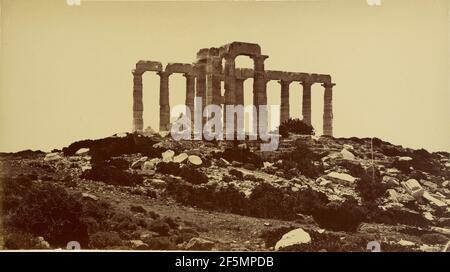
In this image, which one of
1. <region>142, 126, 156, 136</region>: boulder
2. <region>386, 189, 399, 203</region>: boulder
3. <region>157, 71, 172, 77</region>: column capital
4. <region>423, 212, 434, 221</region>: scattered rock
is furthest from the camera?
<region>157, 71, 172, 77</region>: column capital

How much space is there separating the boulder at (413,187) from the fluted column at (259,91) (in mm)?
5994

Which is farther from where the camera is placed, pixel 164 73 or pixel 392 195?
pixel 164 73

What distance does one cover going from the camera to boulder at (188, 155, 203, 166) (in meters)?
30.2

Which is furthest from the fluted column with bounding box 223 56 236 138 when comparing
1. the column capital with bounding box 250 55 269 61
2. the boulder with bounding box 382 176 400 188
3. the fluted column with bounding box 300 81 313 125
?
the boulder with bounding box 382 176 400 188

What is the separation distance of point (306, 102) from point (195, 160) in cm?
871

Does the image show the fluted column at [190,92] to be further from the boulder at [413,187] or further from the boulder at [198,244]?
the boulder at [413,187]

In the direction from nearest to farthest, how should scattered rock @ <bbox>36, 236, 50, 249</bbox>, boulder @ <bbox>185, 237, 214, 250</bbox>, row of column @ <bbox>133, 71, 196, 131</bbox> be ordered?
scattered rock @ <bbox>36, 236, 50, 249</bbox>
boulder @ <bbox>185, 237, 214, 250</bbox>
row of column @ <bbox>133, 71, 196, 131</bbox>

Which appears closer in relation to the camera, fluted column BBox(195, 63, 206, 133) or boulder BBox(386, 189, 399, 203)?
boulder BBox(386, 189, 399, 203)

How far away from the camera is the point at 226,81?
114 ft

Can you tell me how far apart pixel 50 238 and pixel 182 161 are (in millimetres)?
6618

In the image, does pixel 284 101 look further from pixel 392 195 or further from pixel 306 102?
pixel 392 195

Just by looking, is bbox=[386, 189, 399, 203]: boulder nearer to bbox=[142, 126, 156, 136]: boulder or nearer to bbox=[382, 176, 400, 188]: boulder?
bbox=[382, 176, 400, 188]: boulder

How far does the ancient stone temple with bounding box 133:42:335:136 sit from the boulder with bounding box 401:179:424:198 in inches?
157

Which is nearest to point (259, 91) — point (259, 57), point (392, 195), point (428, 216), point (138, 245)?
point (259, 57)
